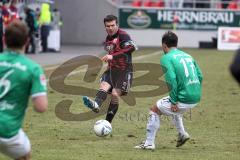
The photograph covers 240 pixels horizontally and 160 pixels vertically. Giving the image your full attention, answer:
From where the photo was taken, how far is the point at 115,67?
13.0m

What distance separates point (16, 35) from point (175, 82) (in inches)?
163

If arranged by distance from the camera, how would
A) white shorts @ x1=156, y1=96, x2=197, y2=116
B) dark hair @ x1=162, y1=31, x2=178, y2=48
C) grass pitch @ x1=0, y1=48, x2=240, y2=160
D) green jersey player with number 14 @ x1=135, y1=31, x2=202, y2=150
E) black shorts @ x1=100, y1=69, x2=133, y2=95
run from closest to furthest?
grass pitch @ x1=0, y1=48, x2=240, y2=160
green jersey player with number 14 @ x1=135, y1=31, x2=202, y2=150
dark hair @ x1=162, y1=31, x2=178, y2=48
white shorts @ x1=156, y1=96, x2=197, y2=116
black shorts @ x1=100, y1=69, x2=133, y2=95

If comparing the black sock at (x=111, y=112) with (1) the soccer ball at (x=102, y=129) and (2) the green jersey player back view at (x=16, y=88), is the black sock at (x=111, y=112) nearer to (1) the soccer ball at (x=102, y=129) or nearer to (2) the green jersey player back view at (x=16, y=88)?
(1) the soccer ball at (x=102, y=129)

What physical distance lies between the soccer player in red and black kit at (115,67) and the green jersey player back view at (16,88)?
18.2 ft

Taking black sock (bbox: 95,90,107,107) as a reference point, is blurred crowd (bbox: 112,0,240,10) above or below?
below

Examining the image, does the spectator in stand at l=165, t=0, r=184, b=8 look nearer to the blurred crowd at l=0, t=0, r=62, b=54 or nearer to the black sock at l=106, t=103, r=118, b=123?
the blurred crowd at l=0, t=0, r=62, b=54

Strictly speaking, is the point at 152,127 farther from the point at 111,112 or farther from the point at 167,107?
the point at 111,112

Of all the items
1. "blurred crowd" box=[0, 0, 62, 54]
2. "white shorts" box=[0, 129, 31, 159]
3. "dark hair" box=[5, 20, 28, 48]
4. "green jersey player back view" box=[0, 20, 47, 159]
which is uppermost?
"dark hair" box=[5, 20, 28, 48]

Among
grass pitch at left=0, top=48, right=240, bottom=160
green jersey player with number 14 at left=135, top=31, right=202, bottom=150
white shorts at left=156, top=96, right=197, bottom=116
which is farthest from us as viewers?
white shorts at left=156, top=96, right=197, bottom=116

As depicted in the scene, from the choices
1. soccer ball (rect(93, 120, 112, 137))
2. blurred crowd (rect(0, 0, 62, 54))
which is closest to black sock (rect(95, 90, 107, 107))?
soccer ball (rect(93, 120, 112, 137))

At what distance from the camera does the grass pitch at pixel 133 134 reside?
10.6 m

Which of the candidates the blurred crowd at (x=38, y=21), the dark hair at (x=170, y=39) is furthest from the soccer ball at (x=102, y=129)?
the blurred crowd at (x=38, y=21)

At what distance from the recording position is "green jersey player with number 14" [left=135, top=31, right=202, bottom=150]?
10.7 meters

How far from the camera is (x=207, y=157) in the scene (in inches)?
410
